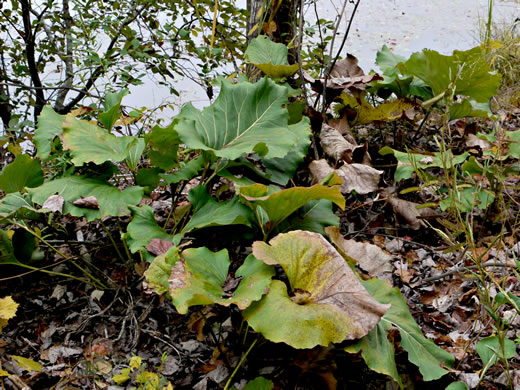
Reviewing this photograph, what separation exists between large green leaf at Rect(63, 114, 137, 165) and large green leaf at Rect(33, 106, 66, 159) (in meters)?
0.09

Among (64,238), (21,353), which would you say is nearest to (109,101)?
(64,238)

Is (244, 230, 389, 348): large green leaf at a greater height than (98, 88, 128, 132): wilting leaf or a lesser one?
lesser

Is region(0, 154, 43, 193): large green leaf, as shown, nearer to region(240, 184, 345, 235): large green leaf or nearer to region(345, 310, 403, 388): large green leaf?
region(240, 184, 345, 235): large green leaf

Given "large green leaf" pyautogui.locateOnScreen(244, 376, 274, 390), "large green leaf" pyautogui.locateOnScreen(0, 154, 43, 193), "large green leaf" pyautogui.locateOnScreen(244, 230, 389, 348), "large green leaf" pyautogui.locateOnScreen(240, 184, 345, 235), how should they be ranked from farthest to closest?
"large green leaf" pyautogui.locateOnScreen(0, 154, 43, 193) < "large green leaf" pyautogui.locateOnScreen(240, 184, 345, 235) < "large green leaf" pyautogui.locateOnScreen(244, 376, 274, 390) < "large green leaf" pyautogui.locateOnScreen(244, 230, 389, 348)

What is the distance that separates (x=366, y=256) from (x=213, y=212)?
0.47m

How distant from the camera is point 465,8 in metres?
4.85

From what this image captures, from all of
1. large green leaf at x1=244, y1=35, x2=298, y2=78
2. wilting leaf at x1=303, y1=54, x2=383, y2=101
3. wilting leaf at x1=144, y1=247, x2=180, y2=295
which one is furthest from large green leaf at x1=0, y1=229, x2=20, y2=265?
wilting leaf at x1=303, y1=54, x2=383, y2=101

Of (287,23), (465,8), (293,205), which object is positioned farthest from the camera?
(465,8)

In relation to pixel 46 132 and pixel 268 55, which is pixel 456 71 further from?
pixel 46 132

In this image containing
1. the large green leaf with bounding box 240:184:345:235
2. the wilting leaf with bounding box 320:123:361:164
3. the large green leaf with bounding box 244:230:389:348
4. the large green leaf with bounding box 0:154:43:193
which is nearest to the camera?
the large green leaf with bounding box 244:230:389:348

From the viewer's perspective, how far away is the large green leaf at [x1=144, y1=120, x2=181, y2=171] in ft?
4.53

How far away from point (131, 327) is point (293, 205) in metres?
0.61

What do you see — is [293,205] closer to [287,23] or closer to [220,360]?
[220,360]

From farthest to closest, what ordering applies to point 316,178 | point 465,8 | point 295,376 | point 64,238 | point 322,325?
point 465,8 → point 64,238 → point 316,178 → point 295,376 → point 322,325
